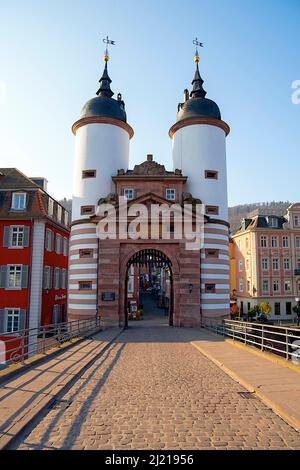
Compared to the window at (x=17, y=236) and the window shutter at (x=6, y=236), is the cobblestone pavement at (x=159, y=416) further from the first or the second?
the window shutter at (x=6, y=236)

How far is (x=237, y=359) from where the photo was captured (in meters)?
11.9

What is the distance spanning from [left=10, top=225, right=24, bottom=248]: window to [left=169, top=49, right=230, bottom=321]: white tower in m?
13.6

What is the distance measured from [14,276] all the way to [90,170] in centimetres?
1017

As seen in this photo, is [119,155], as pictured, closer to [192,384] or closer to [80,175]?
[80,175]

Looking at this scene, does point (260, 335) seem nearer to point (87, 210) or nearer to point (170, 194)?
point (170, 194)

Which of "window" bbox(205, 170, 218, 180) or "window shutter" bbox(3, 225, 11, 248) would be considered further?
"window" bbox(205, 170, 218, 180)

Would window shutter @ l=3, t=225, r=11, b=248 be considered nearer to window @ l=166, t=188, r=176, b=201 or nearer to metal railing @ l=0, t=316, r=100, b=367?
metal railing @ l=0, t=316, r=100, b=367

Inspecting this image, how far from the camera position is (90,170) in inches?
1118

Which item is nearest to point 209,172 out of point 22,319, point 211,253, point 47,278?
point 211,253

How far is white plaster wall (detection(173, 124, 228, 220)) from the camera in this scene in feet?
92.5

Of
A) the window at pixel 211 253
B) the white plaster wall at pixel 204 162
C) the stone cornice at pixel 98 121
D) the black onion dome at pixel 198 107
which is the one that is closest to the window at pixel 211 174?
the white plaster wall at pixel 204 162

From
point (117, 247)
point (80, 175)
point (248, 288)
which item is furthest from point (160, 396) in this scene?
point (248, 288)

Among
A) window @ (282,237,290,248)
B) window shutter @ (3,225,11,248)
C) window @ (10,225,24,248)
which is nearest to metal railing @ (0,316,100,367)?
window @ (10,225,24,248)

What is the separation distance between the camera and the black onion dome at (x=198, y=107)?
95.1 feet
